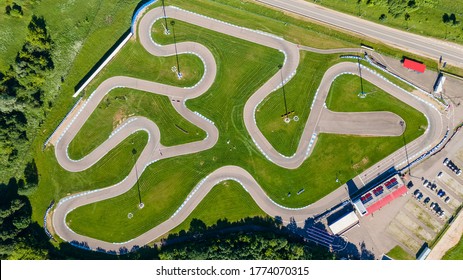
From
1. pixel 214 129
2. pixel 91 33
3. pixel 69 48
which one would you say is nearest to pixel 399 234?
pixel 214 129

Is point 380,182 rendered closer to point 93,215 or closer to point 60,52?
point 93,215

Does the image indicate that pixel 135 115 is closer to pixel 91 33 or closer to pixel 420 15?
pixel 91 33

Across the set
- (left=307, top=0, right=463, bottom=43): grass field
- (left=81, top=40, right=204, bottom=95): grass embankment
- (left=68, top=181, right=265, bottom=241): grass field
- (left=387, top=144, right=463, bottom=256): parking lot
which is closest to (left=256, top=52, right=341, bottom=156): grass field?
(left=307, top=0, right=463, bottom=43): grass field

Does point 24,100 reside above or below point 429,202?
above

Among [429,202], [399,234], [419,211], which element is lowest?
[399,234]

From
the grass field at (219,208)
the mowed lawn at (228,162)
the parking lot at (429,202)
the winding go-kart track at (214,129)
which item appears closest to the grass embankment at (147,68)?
the winding go-kart track at (214,129)
